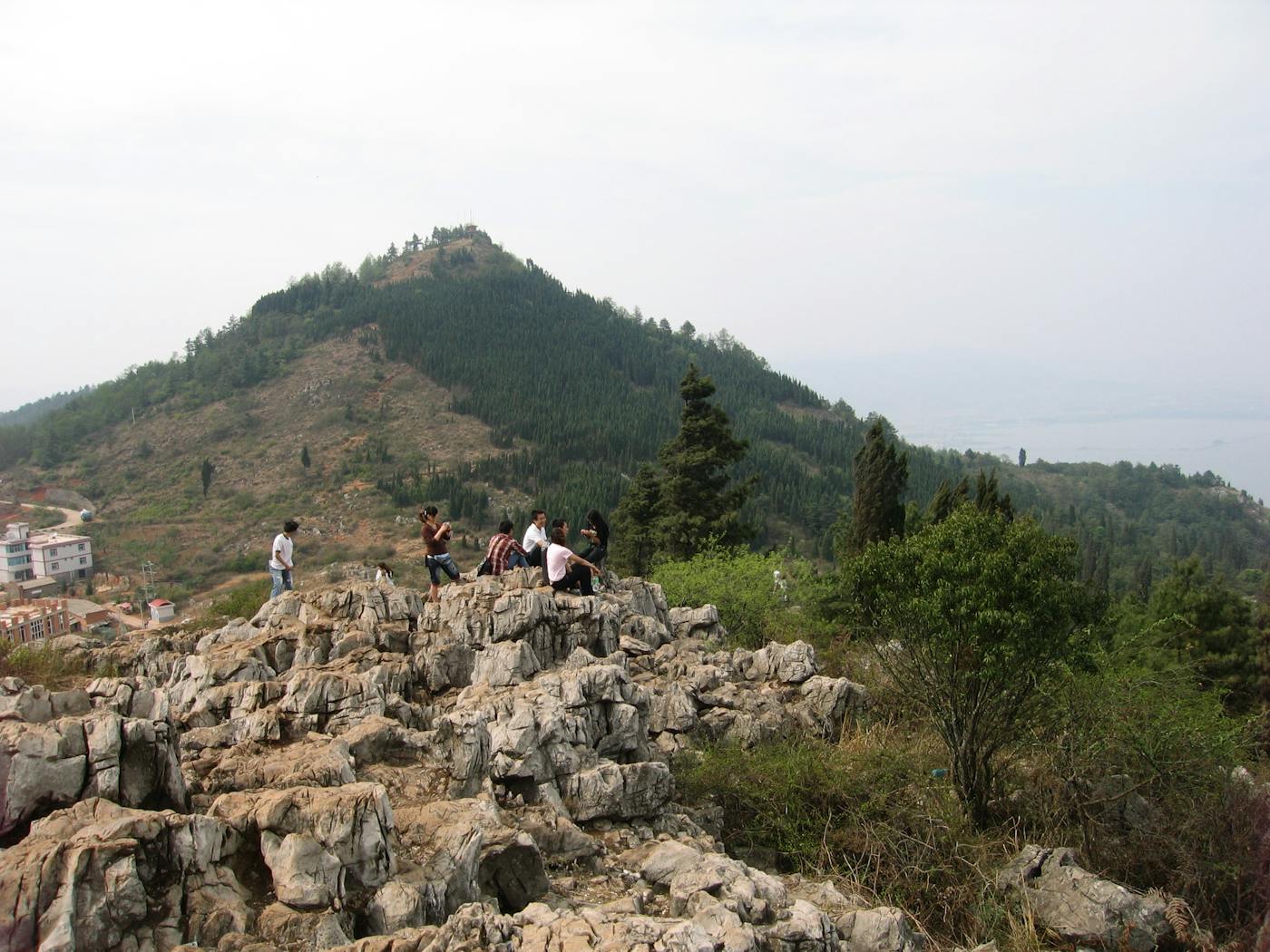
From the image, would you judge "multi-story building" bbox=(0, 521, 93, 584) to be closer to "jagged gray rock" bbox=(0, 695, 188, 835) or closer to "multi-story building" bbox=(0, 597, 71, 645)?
"multi-story building" bbox=(0, 597, 71, 645)

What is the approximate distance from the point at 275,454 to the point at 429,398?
777 inches

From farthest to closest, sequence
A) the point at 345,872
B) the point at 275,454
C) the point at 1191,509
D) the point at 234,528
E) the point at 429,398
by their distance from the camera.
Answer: the point at 1191,509 < the point at 429,398 < the point at 275,454 < the point at 234,528 < the point at 345,872

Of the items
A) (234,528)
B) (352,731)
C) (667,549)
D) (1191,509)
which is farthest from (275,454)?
(1191,509)

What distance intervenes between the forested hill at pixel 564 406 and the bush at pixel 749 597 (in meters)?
43.2

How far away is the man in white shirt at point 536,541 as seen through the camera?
47.2 ft

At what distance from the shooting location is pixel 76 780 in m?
7.10

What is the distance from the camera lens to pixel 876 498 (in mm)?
32531

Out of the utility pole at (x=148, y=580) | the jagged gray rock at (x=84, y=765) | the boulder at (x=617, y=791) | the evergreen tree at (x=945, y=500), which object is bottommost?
the utility pole at (x=148, y=580)

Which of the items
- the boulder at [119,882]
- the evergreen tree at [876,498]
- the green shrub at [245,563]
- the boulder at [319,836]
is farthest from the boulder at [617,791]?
the green shrub at [245,563]

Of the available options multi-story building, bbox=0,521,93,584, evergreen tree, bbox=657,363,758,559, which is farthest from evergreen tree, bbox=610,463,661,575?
multi-story building, bbox=0,521,93,584

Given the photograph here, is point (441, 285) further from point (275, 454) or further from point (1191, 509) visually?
point (1191, 509)

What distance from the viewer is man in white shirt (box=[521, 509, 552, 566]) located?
14391 mm

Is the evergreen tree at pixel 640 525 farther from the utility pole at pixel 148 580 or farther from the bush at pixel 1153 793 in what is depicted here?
the utility pole at pixel 148 580

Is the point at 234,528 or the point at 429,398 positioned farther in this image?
the point at 429,398
